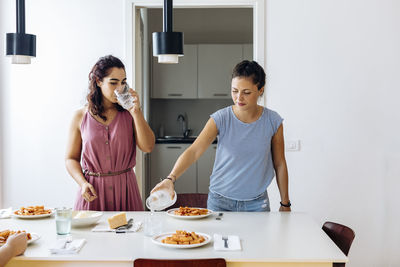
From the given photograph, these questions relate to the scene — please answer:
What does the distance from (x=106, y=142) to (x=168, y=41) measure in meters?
0.69

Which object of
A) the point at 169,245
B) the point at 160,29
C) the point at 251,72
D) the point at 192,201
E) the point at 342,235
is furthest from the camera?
the point at 160,29

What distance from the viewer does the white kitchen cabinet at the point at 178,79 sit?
242 inches

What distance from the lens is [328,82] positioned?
11.9 feet

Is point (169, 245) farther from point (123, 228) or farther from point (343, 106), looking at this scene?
point (343, 106)

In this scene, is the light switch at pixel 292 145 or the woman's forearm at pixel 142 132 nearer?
the woman's forearm at pixel 142 132

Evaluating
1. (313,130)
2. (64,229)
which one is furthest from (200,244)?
(313,130)

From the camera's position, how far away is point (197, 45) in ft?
20.1

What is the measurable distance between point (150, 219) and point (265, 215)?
0.66 meters

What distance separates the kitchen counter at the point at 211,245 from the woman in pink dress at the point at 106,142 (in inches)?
11.6

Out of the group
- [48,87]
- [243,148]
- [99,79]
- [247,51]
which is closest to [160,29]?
[247,51]

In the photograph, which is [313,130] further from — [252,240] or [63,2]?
[63,2]

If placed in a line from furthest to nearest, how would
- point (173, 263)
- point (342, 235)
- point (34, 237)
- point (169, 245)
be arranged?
point (342, 235) < point (34, 237) < point (169, 245) < point (173, 263)

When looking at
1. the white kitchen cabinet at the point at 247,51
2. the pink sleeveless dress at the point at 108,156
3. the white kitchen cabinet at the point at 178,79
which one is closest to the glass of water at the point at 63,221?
the pink sleeveless dress at the point at 108,156

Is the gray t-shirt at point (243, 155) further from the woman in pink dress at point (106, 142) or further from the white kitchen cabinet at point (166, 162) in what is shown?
the white kitchen cabinet at point (166, 162)
